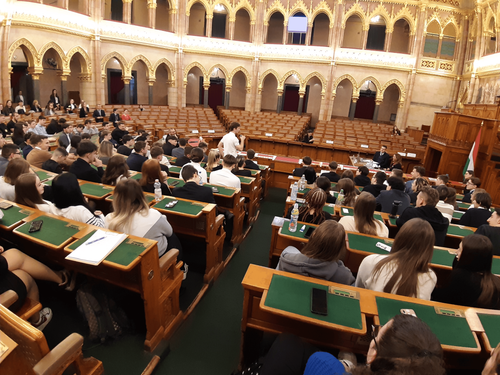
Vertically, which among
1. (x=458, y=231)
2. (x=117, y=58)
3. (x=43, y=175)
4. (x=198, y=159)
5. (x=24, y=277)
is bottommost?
(x=24, y=277)

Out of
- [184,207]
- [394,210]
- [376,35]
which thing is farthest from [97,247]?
[376,35]

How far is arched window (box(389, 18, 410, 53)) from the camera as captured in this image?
2100 centimetres

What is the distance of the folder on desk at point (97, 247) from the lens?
241cm

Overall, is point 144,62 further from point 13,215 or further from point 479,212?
point 479,212

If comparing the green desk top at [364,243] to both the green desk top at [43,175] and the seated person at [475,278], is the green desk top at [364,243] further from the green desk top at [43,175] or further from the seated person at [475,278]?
the green desk top at [43,175]

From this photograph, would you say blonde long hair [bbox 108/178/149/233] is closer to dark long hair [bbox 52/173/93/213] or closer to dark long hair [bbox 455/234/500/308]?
dark long hair [bbox 52/173/93/213]

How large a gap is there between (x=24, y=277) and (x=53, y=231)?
1.45 ft

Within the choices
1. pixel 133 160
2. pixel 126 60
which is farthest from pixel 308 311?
pixel 126 60

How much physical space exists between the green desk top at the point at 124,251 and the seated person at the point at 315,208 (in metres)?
2.00

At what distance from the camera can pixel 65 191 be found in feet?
10.4

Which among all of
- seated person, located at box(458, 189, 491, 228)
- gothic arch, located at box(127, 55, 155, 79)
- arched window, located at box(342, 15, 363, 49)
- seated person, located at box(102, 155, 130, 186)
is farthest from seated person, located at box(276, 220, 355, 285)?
arched window, located at box(342, 15, 363, 49)

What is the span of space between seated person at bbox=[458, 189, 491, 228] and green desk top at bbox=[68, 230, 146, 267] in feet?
15.0

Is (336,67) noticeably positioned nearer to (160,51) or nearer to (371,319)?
(160,51)

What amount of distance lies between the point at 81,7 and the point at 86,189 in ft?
53.7
